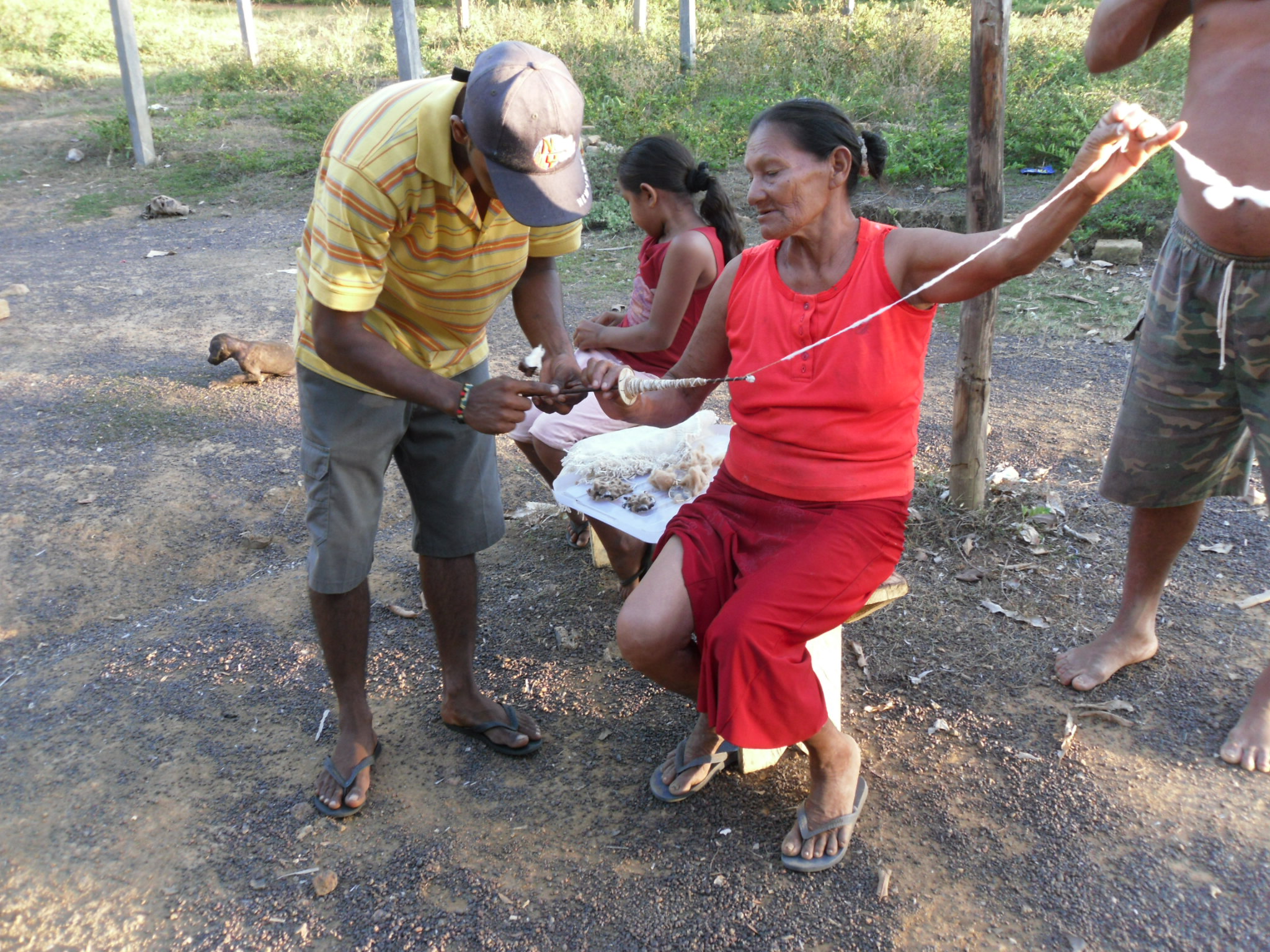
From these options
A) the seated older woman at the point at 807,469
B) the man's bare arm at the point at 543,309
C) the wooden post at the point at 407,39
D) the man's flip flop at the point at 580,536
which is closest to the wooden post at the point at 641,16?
the wooden post at the point at 407,39

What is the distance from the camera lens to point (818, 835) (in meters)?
2.51

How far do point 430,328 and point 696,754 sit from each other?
4.73ft

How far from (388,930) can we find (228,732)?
108 centimetres

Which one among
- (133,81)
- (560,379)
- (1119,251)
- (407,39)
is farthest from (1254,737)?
(133,81)

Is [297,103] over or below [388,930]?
over

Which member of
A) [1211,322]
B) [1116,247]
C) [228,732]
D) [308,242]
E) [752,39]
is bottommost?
[228,732]

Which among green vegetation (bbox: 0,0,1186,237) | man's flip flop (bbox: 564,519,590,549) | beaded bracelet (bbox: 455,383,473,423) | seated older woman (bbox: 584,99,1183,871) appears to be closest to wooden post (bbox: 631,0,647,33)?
green vegetation (bbox: 0,0,1186,237)

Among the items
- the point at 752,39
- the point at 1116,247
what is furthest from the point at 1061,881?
the point at 752,39

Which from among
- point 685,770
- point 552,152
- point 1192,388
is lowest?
point 685,770

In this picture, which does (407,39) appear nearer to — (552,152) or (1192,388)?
(552,152)

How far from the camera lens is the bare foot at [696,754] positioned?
109 inches

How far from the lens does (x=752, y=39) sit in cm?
1301

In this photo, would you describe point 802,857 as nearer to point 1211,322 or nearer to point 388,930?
point 388,930

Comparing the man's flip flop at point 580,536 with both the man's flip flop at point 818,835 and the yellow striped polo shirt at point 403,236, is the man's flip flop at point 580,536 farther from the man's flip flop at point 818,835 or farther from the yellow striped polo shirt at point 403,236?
the man's flip flop at point 818,835
